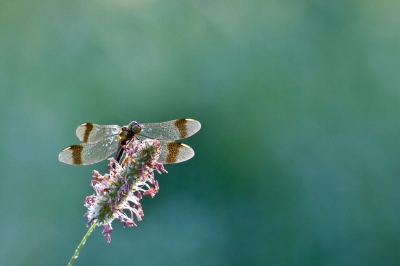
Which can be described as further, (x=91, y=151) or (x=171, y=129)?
(x=171, y=129)

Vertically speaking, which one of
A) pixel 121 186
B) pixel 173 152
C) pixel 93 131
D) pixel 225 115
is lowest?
pixel 121 186

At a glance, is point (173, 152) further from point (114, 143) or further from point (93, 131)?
point (93, 131)

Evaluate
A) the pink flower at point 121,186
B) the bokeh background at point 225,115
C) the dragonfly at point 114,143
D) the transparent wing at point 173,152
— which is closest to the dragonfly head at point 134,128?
the dragonfly at point 114,143

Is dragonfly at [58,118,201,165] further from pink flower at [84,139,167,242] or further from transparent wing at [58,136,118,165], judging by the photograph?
pink flower at [84,139,167,242]

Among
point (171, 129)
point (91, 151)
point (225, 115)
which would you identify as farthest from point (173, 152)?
point (225, 115)

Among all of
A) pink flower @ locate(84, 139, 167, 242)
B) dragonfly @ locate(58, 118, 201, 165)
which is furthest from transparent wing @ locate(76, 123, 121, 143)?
pink flower @ locate(84, 139, 167, 242)

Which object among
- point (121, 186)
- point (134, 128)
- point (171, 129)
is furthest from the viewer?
point (171, 129)

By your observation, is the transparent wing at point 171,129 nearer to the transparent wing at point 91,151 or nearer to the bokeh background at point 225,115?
the transparent wing at point 91,151
